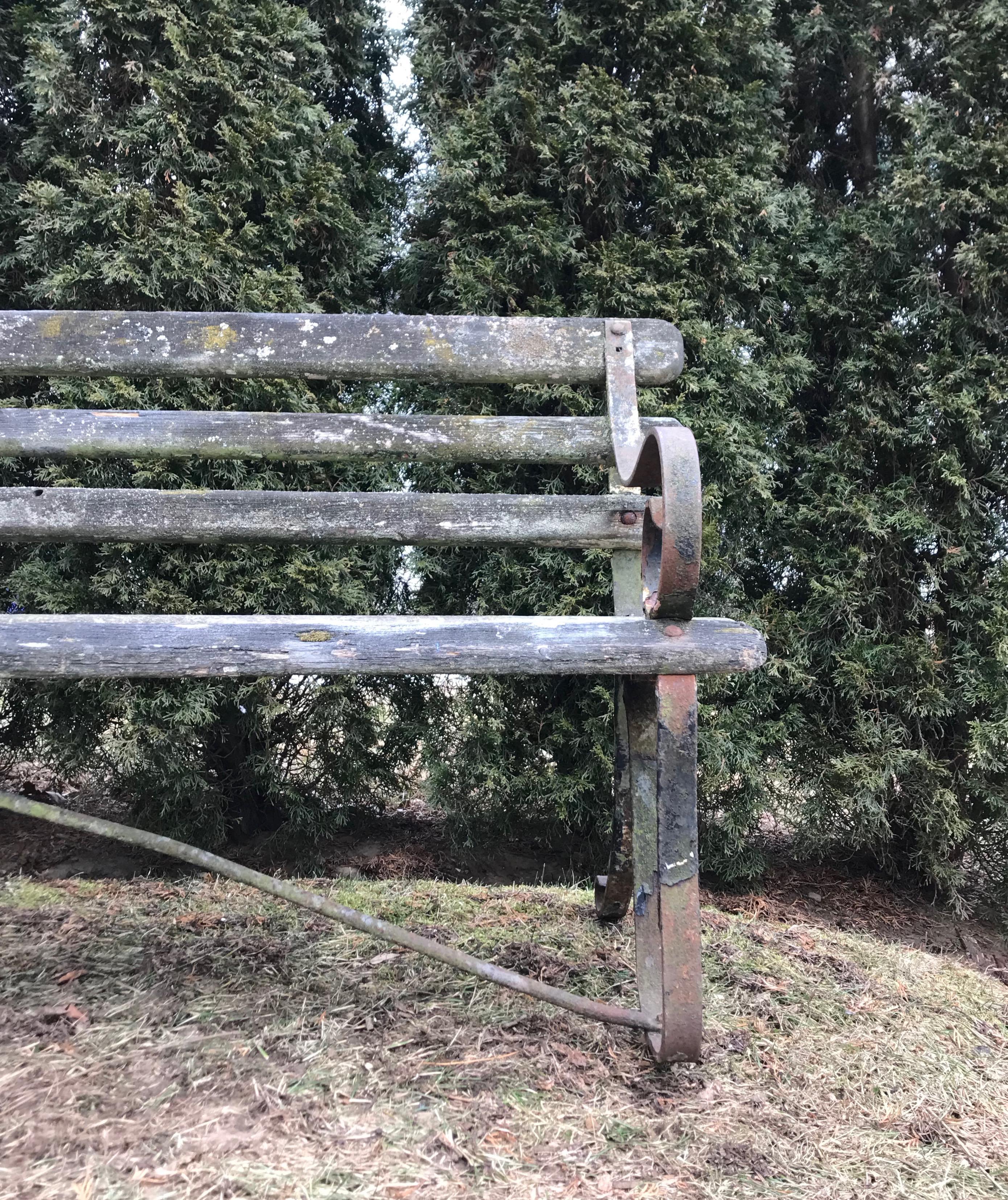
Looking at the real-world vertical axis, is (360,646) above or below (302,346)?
below

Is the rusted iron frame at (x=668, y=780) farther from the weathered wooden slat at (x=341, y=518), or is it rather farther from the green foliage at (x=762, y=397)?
the green foliage at (x=762, y=397)

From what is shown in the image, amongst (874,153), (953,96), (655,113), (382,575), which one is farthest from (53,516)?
(874,153)

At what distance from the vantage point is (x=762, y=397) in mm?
3170

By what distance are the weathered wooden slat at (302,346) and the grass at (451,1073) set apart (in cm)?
144

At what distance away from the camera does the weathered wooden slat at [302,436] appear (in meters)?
1.99

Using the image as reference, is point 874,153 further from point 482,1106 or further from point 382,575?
point 482,1106

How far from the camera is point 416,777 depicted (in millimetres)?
3438

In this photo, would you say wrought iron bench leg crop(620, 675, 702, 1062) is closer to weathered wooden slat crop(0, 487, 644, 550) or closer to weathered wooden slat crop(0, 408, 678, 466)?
weathered wooden slat crop(0, 487, 644, 550)

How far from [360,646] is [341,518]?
2.34 feet

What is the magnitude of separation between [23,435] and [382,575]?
1.44 meters

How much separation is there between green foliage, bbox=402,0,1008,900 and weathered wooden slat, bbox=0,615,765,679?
152 cm

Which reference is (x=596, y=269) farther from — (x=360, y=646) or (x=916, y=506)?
(x=360, y=646)

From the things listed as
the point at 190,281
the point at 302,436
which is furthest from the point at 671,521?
the point at 190,281

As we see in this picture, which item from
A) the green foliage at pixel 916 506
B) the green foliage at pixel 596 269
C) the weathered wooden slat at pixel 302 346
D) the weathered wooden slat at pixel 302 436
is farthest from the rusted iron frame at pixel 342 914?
the green foliage at pixel 916 506
